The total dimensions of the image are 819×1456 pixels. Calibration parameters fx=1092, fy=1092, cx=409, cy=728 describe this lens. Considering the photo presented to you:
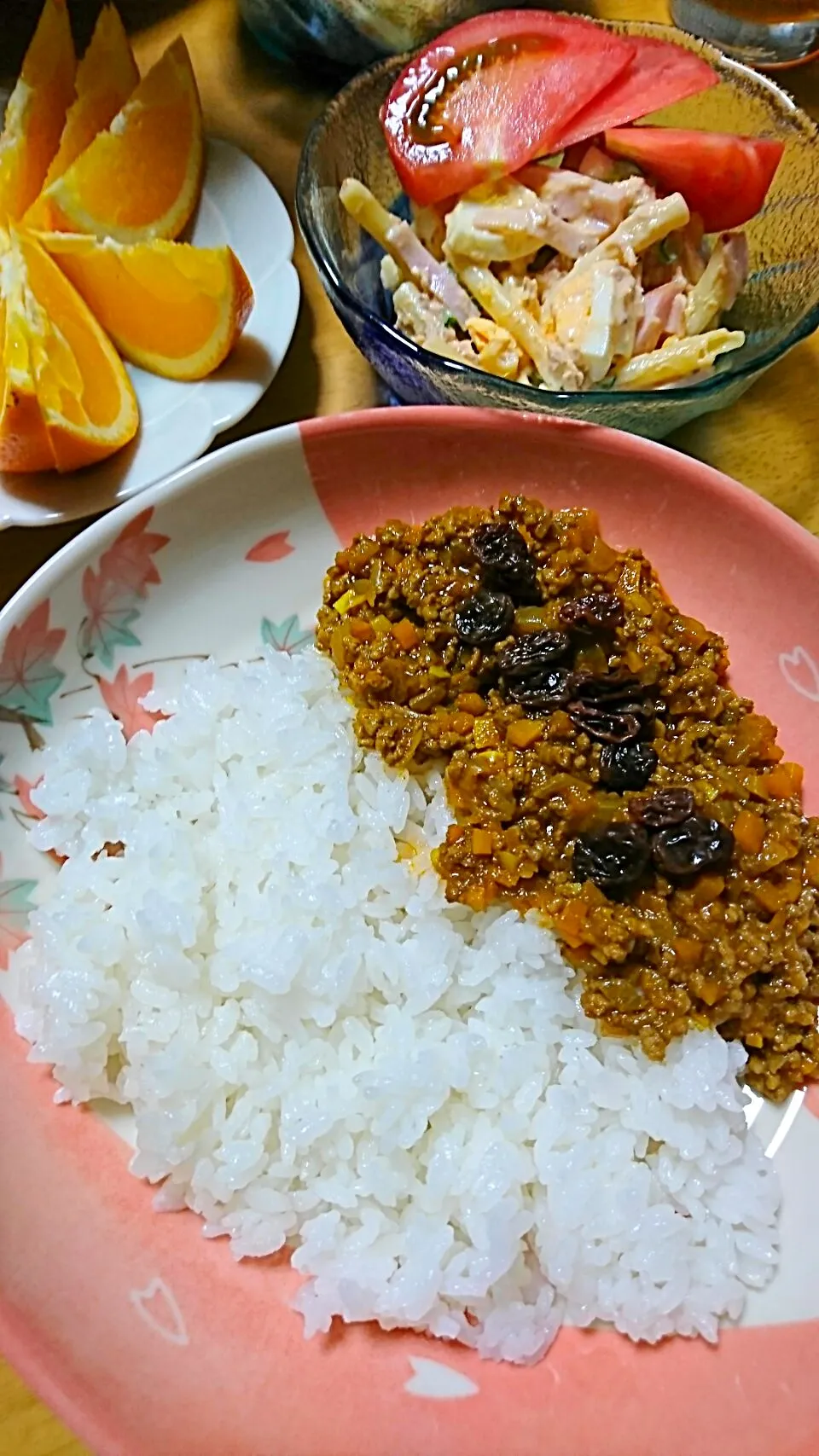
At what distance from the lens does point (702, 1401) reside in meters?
1.53

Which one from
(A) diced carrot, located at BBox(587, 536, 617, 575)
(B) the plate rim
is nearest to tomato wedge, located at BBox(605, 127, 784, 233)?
(B) the plate rim

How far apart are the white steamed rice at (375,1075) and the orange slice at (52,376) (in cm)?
61

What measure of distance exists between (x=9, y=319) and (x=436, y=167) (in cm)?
93

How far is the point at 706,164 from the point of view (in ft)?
7.55

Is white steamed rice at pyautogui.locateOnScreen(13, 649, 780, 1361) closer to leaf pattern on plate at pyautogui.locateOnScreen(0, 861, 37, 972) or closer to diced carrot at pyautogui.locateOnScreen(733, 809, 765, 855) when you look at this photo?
leaf pattern on plate at pyautogui.locateOnScreen(0, 861, 37, 972)

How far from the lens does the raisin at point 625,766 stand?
1819 mm

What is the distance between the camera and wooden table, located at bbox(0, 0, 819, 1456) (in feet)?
7.53

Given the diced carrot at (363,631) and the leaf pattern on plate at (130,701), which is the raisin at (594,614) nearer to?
the diced carrot at (363,631)

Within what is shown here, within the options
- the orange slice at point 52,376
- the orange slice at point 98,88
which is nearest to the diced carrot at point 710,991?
the orange slice at point 52,376

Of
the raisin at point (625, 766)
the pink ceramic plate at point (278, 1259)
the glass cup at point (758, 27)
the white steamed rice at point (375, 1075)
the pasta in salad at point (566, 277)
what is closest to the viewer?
the pink ceramic plate at point (278, 1259)

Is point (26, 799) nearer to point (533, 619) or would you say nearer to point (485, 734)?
point (485, 734)

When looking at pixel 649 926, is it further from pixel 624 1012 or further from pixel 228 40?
pixel 228 40

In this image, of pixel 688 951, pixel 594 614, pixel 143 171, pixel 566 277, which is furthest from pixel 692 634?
pixel 143 171

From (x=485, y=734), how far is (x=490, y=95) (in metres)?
1.43
